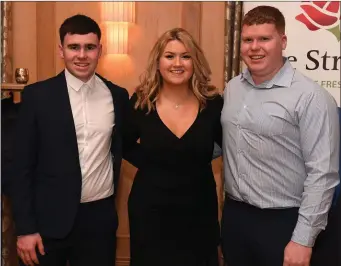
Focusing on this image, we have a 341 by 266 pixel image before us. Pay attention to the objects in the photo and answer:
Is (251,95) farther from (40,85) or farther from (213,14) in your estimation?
→ (213,14)

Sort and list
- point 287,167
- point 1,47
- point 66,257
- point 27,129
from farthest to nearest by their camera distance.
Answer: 1. point 1,47
2. point 66,257
3. point 27,129
4. point 287,167

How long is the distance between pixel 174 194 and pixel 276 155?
511mm

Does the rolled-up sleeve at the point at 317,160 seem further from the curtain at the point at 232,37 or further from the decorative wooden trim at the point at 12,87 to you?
the decorative wooden trim at the point at 12,87

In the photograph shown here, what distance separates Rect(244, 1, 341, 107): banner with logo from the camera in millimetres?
2945

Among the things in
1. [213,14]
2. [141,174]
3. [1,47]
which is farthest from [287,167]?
[1,47]

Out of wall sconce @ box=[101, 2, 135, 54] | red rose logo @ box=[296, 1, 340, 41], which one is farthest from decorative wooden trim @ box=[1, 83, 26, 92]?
red rose logo @ box=[296, 1, 340, 41]

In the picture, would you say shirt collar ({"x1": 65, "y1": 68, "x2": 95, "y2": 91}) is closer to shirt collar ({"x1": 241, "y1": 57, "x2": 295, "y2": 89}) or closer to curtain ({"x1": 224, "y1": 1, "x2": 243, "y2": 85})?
shirt collar ({"x1": 241, "y1": 57, "x2": 295, "y2": 89})

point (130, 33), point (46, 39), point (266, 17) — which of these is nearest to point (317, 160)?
point (266, 17)

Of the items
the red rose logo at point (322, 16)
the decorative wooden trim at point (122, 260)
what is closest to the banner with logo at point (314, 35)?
the red rose logo at point (322, 16)

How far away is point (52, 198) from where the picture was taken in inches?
77.7

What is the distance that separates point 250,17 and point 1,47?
1.88 meters

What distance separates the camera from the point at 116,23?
305 cm

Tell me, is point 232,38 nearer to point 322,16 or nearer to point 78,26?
point 322,16

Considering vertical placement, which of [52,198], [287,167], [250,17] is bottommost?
[52,198]
